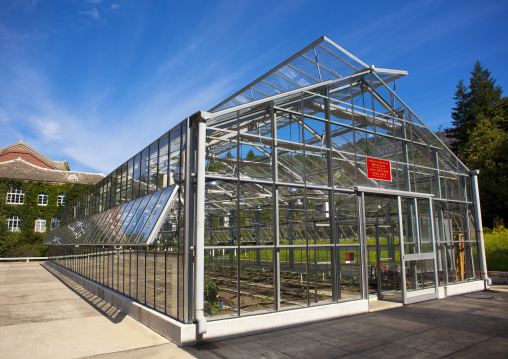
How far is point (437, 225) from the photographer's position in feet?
40.2

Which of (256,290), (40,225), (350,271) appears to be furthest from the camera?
(40,225)

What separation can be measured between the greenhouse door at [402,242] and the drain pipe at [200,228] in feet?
15.9

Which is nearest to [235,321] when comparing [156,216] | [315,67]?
[156,216]

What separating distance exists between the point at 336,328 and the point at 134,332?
4.37 m

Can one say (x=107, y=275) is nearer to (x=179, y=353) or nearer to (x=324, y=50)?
(x=179, y=353)

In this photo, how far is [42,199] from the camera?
40562 millimetres

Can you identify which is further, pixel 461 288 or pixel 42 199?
pixel 42 199

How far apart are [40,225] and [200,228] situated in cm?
4035

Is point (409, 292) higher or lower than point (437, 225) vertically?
lower

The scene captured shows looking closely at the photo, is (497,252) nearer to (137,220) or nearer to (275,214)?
(275,214)

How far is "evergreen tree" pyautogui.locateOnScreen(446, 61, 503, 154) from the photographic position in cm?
4216

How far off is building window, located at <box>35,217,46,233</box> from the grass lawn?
138 ft

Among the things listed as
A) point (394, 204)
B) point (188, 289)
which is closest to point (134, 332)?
point (188, 289)

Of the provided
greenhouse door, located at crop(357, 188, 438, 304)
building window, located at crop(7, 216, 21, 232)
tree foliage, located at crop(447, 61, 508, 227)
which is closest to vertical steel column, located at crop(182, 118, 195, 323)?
greenhouse door, located at crop(357, 188, 438, 304)
